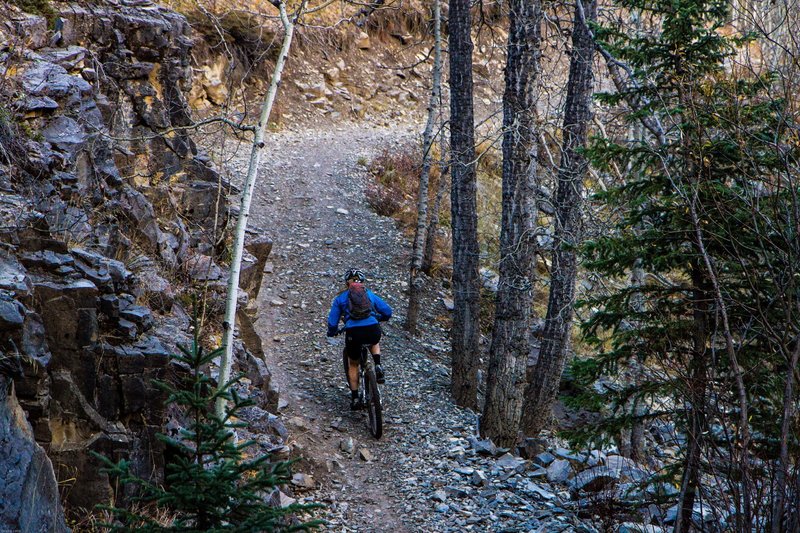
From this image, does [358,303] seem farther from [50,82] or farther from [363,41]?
[363,41]

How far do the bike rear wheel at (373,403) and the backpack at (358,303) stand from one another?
2.58 ft

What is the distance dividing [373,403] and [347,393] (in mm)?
1522

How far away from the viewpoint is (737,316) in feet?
18.8

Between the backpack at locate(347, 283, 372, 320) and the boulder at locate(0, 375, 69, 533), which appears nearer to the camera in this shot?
the boulder at locate(0, 375, 69, 533)

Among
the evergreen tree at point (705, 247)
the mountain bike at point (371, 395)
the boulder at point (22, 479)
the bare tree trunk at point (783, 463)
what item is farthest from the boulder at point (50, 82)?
the bare tree trunk at point (783, 463)

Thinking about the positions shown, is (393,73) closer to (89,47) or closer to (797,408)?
(89,47)

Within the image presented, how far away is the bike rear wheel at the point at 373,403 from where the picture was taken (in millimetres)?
9555

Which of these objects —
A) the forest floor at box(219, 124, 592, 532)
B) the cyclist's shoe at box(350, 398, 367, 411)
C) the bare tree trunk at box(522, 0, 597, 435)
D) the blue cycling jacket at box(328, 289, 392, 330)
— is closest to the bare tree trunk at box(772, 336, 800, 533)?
the forest floor at box(219, 124, 592, 532)

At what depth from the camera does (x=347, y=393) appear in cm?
1106

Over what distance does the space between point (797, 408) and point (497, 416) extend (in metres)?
5.40

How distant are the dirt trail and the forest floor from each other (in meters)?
0.03

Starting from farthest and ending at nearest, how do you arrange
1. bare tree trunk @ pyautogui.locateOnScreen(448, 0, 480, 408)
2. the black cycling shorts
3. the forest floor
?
bare tree trunk @ pyautogui.locateOnScreen(448, 0, 480, 408), the black cycling shorts, the forest floor

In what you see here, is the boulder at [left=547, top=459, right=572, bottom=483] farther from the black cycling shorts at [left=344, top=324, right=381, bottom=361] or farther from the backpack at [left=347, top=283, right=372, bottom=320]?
the backpack at [left=347, top=283, right=372, bottom=320]

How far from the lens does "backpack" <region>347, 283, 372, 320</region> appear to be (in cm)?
967
